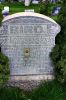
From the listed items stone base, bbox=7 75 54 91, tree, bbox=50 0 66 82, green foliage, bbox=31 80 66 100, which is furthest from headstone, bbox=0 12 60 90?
green foliage, bbox=31 80 66 100

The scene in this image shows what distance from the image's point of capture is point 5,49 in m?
8.73

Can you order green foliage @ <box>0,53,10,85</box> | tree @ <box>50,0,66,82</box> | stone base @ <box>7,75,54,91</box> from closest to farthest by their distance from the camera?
green foliage @ <box>0,53,10,85</box>, tree @ <box>50,0,66,82</box>, stone base @ <box>7,75,54,91</box>

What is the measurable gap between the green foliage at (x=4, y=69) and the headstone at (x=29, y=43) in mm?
278

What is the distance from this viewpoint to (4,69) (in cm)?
833

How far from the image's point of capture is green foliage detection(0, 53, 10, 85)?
822cm

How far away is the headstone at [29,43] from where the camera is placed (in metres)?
8.59

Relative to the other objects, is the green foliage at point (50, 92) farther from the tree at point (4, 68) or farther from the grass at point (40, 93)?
the tree at point (4, 68)

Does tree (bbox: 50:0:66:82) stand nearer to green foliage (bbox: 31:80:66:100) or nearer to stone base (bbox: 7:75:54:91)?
green foliage (bbox: 31:80:66:100)

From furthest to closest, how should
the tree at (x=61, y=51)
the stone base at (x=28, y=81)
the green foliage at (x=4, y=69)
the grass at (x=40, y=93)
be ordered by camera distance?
the stone base at (x=28, y=81)
the tree at (x=61, y=51)
the green foliage at (x=4, y=69)
the grass at (x=40, y=93)

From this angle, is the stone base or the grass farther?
the stone base

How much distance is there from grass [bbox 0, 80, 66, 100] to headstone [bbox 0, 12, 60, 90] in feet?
1.55

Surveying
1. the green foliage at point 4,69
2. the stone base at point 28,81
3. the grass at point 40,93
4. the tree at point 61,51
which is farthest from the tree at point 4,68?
the tree at point 61,51

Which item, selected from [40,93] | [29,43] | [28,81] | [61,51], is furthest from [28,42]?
[40,93]

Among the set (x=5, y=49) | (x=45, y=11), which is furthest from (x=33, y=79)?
(x=45, y=11)
